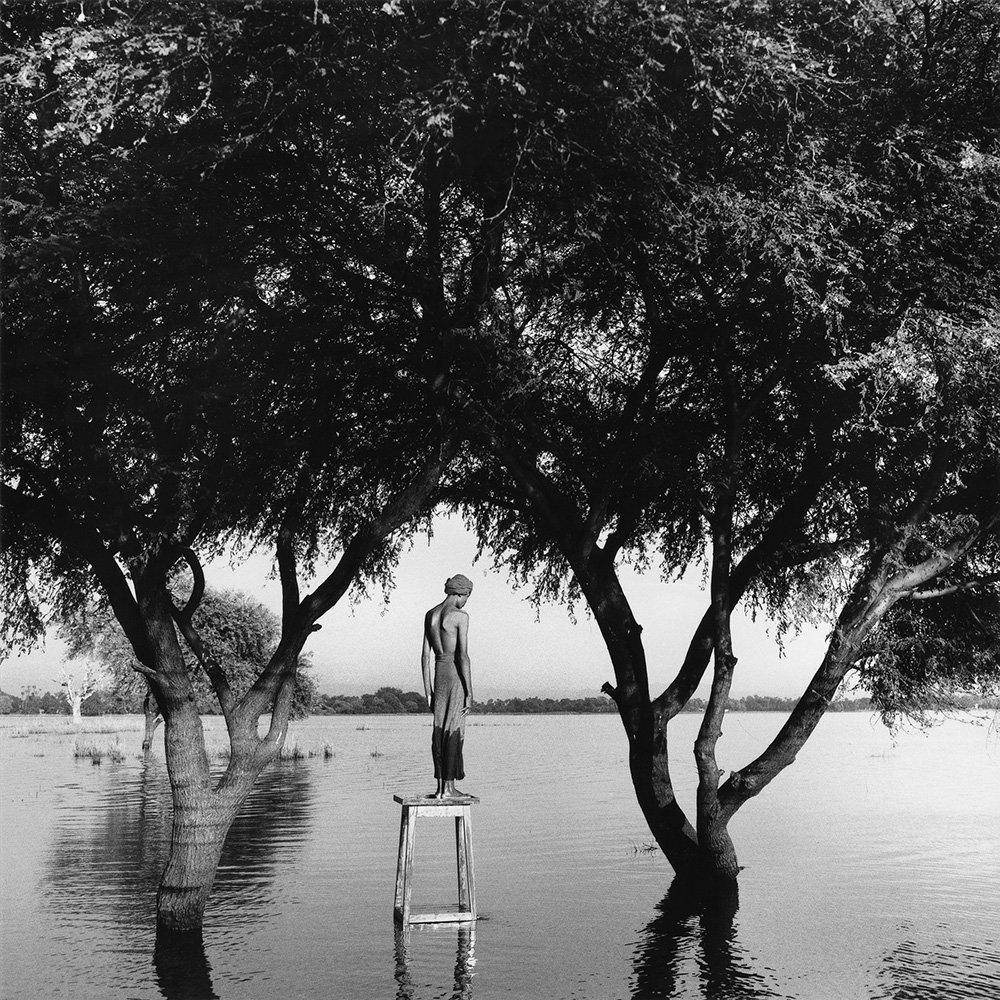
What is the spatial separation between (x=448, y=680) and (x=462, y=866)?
246 cm

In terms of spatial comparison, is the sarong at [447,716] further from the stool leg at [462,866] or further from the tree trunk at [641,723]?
the tree trunk at [641,723]

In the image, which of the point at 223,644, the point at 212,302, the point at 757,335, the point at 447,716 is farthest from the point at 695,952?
the point at 223,644

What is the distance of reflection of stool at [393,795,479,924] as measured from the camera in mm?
13062

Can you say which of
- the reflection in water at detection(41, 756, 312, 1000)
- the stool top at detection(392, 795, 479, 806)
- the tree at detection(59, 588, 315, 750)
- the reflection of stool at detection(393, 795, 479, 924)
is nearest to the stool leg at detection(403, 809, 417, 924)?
the reflection of stool at detection(393, 795, 479, 924)

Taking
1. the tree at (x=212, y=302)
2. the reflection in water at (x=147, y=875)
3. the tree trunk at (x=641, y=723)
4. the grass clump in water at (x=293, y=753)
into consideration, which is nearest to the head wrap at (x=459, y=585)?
the tree at (x=212, y=302)

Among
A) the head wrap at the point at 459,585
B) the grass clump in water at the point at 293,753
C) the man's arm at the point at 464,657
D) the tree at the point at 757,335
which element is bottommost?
the grass clump in water at the point at 293,753

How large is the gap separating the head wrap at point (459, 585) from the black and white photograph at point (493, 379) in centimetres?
5

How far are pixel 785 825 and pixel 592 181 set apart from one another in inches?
772

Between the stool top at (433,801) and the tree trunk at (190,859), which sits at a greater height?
the stool top at (433,801)

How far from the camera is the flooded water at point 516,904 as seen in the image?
11.6m

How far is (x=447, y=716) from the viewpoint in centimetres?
1341

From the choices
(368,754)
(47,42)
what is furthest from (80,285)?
(368,754)

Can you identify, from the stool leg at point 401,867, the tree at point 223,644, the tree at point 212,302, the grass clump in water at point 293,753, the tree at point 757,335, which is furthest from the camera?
the grass clump in water at point 293,753

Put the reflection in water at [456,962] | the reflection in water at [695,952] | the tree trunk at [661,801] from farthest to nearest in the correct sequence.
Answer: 1. the tree trunk at [661,801]
2. the reflection in water at [695,952]
3. the reflection in water at [456,962]
